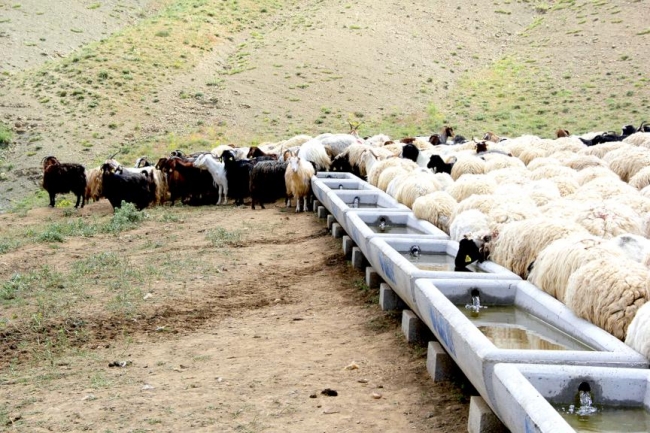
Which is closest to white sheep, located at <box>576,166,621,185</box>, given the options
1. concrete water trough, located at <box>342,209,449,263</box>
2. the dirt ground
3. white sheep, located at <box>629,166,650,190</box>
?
white sheep, located at <box>629,166,650,190</box>

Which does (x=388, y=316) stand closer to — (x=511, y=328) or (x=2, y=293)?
(x=511, y=328)

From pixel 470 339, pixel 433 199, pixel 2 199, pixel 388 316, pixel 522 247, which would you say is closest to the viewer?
pixel 470 339

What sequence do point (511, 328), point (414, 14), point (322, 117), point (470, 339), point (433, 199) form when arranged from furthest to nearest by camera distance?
point (414, 14) < point (322, 117) < point (433, 199) < point (511, 328) < point (470, 339)

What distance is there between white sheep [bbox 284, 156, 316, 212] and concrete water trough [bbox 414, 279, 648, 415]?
9.55m

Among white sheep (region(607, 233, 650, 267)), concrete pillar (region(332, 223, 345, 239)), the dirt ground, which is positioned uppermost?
white sheep (region(607, 233, 650, 267))

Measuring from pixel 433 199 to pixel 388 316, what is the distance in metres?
2.57

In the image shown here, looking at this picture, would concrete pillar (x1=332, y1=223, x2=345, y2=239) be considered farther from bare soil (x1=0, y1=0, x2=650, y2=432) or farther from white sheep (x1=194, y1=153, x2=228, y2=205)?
white sheep (x1=194, y1=153, x2=228, y2=205)

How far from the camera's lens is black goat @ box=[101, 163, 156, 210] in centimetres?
1764

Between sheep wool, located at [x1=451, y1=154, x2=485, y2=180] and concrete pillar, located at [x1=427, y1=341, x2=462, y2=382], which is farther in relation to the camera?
sheep wool, located at [x1=451, y1=154, x2=485, y2=180]

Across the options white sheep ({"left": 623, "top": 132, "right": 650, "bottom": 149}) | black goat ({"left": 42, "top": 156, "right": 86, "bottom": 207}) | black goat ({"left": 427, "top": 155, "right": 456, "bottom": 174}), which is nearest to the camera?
black goat ({"left": 427, "top": 155, "right": 456, "bottom": 174})

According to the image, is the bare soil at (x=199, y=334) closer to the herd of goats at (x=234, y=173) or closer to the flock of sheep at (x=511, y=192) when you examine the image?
the herd of goats at (x=234, y=173)

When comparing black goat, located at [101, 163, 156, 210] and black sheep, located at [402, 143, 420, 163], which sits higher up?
black sheep, located at [402, 143, 420, 163]

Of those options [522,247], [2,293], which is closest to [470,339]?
[522,247]

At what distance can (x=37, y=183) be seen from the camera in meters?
26.9
